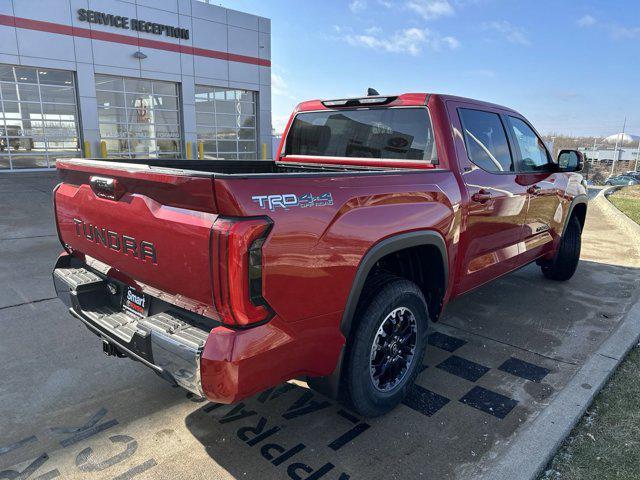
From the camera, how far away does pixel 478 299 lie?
5.07 m

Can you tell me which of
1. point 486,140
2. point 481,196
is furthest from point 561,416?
point 486,140

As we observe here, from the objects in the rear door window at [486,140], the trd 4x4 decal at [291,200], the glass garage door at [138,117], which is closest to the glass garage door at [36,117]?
the glass garage door at [138,117]

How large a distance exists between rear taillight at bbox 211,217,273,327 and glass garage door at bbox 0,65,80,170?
18.0 m

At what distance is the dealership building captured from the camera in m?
16.1

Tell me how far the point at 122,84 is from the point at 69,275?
17.8 metres

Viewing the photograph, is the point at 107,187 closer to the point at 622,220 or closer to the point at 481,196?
the point at 481,196

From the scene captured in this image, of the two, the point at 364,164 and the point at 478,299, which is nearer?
the point at 364,164

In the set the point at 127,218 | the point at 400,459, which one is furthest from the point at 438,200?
the point at 127,218

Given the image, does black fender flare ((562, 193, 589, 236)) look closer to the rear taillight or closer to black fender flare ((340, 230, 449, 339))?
black fender flare ((340, 230, 449, 339))

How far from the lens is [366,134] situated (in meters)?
3.79

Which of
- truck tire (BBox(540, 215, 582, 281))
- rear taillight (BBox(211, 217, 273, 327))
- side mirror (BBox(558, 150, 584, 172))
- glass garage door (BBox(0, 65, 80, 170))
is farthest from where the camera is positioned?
glass garage door (BBox(0, 65, 80, 170))

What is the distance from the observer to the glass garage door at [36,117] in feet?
53.4

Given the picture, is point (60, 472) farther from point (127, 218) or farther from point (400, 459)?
point (400, 459)

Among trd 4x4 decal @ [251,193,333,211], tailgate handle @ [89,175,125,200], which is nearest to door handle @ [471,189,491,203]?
trd 4x4 decal @ [251,193,333,211]
